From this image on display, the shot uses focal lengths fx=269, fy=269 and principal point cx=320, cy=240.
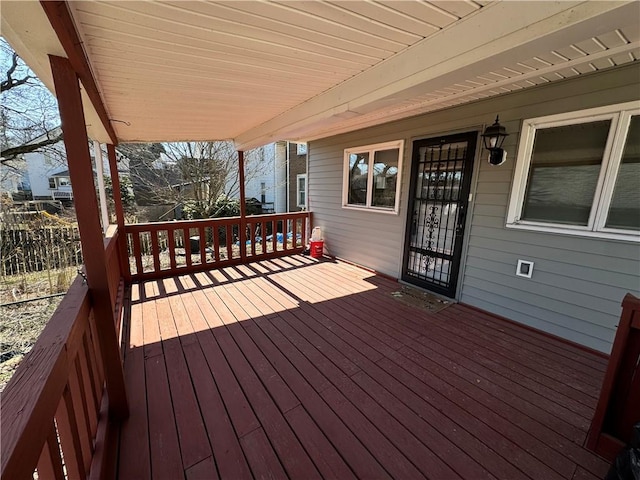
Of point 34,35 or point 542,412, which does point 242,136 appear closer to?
point 34,35

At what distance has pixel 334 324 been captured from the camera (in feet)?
9.39

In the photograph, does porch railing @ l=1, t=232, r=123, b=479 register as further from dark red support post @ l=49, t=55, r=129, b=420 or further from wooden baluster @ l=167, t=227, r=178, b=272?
wooden baluster @ l=167, t=227, r=178, b=272

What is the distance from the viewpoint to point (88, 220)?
1455 mm

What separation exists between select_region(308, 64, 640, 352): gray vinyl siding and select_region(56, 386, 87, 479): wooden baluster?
140 inches

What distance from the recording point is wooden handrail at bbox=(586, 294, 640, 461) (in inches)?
53.9

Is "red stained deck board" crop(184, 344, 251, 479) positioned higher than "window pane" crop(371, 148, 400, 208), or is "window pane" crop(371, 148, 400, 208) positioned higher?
"window pane" crop(371, 148, 400, 208)

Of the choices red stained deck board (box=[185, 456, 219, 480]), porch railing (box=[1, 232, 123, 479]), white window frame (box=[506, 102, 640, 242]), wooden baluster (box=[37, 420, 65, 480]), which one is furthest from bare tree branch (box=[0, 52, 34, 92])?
white window frame (box=[506, 102, 640, 242])

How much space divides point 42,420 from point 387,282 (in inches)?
150

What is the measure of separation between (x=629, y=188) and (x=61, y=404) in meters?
3.87

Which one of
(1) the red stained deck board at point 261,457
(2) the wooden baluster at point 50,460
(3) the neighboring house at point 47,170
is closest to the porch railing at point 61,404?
(2) the wooden baluster at point 50,460

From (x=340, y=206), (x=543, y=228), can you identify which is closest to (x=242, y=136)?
(x=340, y=206)

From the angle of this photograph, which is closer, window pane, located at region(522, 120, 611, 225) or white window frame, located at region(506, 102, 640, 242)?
white window frame, located at region(506, 102, 640, 242)

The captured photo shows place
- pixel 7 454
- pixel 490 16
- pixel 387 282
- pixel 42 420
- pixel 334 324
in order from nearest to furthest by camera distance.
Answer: pixel 7 454
pixel 42 420
pixel 490 16
pixel 334 324
pixel 387 282

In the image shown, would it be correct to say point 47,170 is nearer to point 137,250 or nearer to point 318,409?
point 137,250
